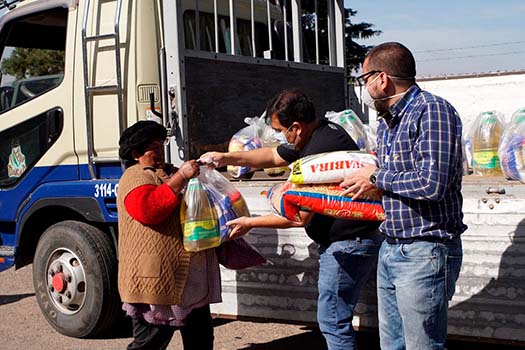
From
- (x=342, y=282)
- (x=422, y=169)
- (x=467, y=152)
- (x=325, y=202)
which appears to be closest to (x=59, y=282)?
(x=342, y=282)

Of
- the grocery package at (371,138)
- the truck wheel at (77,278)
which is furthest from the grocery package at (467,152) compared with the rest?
the truck wheel at (77,278)

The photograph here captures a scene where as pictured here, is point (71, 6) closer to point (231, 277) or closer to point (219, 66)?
point (219, 66)

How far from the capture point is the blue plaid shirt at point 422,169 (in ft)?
10.4

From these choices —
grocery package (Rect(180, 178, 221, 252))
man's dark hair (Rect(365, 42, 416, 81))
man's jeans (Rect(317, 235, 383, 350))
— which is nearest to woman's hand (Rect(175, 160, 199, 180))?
grocery package (Rect(180, 178, 221, 252))

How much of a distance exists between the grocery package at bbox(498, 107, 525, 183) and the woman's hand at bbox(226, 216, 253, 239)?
1436mm

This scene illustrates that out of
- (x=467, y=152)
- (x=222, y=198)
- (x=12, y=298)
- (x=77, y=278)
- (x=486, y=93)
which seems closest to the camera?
(x=222, y=198)

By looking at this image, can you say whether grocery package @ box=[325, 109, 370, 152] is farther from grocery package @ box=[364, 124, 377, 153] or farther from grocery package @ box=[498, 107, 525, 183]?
grocery package @ box=[498, 107, 525, 183]

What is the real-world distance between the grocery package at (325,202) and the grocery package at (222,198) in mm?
397

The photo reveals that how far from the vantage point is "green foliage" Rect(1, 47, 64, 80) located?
5.96 metres

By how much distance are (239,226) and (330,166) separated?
0.72 m

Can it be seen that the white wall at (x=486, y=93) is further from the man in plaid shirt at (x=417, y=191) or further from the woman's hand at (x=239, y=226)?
the man in plaid shirt at (x=417, y=191)

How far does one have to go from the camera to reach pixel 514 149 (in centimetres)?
428

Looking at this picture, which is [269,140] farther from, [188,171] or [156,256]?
[156,256]

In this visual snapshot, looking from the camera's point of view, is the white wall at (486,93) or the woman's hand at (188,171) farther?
the white wall at (486,93)
